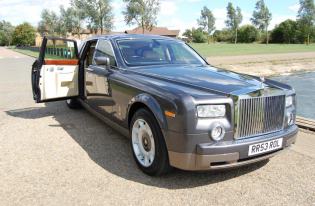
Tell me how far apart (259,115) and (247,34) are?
91947mm

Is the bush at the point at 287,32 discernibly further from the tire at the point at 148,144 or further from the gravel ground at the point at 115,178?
the tire at the point at 148,144

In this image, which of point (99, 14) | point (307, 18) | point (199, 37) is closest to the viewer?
point (99, 14)

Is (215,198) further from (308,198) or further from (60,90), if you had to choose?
(60,90)

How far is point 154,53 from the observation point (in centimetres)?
549

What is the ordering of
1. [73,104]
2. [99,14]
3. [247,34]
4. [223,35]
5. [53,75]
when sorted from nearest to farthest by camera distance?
[53,75] < [73,104] < [99,14] < [247,34] < [223,35]

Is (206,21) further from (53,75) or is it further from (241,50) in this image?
(53,75)

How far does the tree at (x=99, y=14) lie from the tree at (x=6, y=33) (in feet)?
254

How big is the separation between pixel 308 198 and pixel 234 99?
132cm

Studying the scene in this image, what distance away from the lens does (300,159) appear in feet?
15.6

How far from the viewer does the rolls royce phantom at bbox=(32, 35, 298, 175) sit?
3.56 meters

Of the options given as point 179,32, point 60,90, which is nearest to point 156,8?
point 179,32

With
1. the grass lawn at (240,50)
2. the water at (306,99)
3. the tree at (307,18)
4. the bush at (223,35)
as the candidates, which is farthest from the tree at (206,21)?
the water at (306,99)

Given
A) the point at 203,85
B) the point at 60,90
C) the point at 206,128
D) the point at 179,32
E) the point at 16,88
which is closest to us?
A: the point at 206,128

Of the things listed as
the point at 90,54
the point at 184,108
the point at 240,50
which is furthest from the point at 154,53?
the point at 240,50
